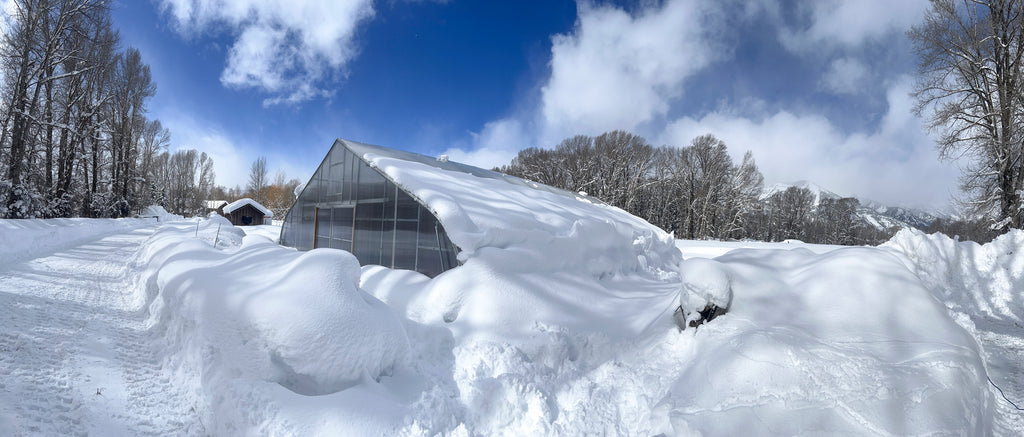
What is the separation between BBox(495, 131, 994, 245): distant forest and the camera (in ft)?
93.0

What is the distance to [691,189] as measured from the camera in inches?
1173

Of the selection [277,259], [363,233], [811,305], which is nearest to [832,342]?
[811,305]

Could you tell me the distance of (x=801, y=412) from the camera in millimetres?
2359

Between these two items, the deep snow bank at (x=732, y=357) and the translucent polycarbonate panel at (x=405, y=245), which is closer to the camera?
the deep snow bank at (x=732, y=357)

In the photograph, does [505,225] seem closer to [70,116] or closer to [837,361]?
[837,361]

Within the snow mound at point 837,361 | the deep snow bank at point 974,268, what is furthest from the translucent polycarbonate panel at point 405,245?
the deep snow bank at point 974,268

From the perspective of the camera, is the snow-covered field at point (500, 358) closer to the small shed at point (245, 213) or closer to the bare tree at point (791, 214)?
the small shed at point (245, 213)

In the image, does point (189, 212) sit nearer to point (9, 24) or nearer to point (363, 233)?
point (9, 24)

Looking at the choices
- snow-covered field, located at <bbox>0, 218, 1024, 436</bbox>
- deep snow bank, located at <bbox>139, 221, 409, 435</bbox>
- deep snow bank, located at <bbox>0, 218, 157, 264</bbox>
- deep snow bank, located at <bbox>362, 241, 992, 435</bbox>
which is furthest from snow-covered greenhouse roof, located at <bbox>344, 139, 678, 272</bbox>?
deep snow bank, located at <bbox>0, 218, 157, 264</bbox>

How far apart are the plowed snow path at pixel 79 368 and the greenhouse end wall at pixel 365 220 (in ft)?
12.6

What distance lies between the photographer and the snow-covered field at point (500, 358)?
244 centimetres

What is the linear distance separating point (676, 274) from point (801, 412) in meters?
7.10

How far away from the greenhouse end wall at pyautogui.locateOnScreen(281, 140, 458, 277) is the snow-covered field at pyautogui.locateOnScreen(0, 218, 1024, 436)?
2.02 m

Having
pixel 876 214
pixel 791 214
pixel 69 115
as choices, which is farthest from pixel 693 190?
pixel 876 214
